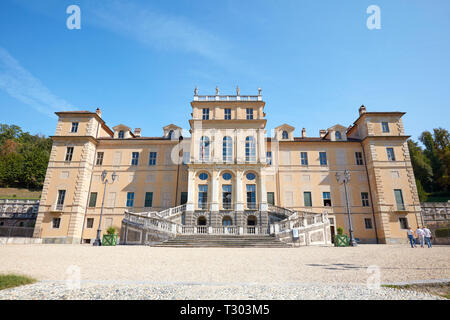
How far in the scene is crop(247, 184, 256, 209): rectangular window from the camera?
2772 cm

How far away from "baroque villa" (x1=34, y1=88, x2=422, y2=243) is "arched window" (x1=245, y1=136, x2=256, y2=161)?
12cm

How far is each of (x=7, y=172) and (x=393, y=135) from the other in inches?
2812

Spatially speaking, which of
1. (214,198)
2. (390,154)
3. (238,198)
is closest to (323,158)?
(390,154)

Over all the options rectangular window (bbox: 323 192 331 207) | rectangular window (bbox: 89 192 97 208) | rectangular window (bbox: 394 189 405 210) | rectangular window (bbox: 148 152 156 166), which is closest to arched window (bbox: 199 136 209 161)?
rectangular window (bbox: 148 152 156 166)

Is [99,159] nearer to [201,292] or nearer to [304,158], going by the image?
[304,158]

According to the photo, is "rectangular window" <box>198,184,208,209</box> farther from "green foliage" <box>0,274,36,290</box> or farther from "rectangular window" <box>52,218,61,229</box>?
"green foliage" <box>0,274,36,290</box>

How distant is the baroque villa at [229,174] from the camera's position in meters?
28.0

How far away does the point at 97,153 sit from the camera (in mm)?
33406

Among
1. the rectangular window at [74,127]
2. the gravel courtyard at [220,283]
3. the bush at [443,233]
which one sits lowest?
the gravel courtyard at [220,283]

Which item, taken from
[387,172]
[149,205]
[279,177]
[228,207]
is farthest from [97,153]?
[387,172]

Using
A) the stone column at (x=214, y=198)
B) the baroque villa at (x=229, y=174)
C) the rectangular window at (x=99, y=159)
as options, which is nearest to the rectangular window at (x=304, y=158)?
the baroque villa at (x=229, y=174)

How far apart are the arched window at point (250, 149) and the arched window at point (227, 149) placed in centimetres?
179

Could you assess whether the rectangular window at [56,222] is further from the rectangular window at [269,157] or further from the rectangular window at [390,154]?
the rectangular window at [390,154]
